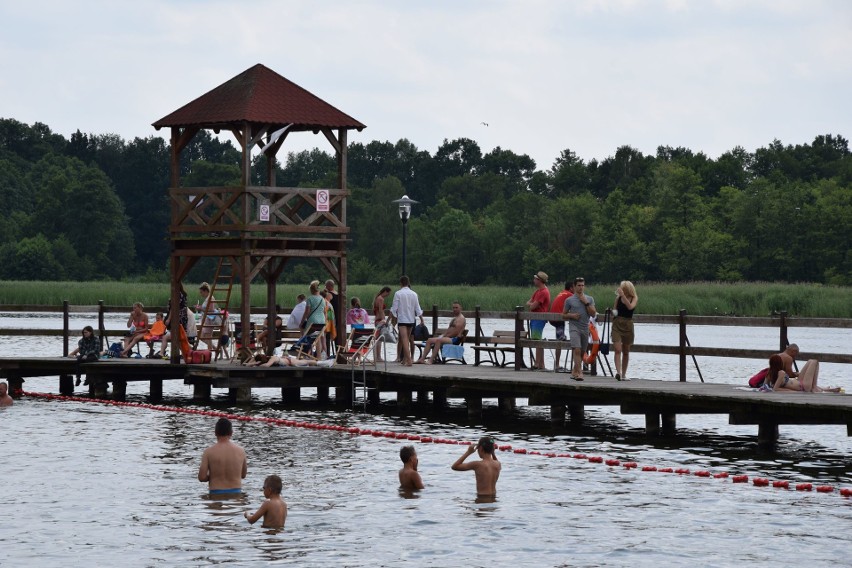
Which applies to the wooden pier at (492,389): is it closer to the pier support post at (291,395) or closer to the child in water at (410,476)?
the pier support post at (291,395)

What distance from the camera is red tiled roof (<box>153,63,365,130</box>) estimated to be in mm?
29203

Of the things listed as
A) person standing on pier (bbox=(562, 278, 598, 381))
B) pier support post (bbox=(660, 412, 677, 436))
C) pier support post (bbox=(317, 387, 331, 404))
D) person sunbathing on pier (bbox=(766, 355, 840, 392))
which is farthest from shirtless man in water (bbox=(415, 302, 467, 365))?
person sunbathing on pier (bbox=(766, 355, 840, 392))

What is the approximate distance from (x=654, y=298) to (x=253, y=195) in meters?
Result: 28.3

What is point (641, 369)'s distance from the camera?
4353 centimetres

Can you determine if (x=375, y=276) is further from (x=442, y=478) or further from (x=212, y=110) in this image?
(x=442, y=478)

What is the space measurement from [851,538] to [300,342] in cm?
1485

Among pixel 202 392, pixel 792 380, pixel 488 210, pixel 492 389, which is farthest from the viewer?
pixel 488 210

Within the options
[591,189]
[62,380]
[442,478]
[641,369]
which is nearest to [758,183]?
[591,189]

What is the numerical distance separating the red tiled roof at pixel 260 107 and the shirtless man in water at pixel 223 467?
1220 cm

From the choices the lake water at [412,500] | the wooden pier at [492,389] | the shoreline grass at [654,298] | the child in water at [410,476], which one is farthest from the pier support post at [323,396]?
the shoreline grass at [654,298]

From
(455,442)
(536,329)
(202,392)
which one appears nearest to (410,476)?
(455,442)

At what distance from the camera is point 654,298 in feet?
182

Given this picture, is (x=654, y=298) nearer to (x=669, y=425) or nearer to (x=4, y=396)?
(x=4, y=396)

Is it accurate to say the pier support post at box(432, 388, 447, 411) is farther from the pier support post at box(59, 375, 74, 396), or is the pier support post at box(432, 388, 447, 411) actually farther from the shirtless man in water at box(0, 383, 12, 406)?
the shirtless man in water at box(0, 383, 12, 406)
